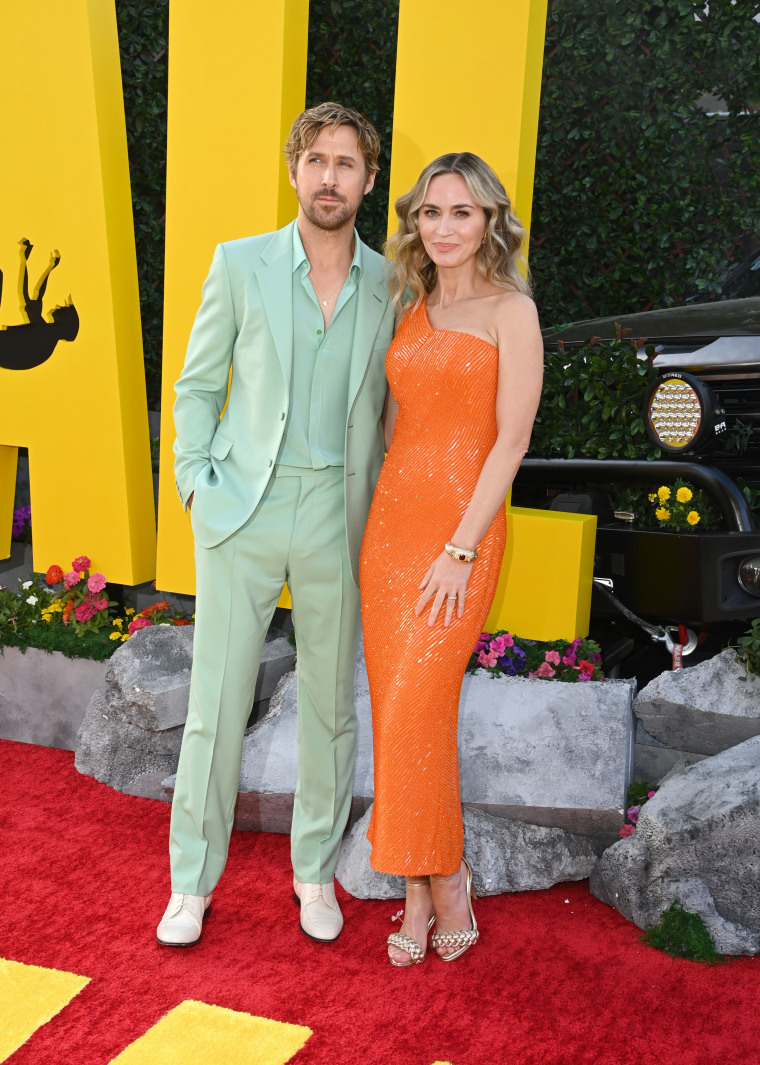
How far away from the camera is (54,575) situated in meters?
4.47

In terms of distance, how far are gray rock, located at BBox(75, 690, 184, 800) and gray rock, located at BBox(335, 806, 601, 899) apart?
934 millimetres

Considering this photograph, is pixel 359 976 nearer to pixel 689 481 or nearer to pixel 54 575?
pixel 689 481

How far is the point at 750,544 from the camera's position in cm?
347

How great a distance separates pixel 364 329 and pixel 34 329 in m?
2.31

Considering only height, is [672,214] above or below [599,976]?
above

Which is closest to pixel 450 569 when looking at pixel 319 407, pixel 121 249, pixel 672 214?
pixel 319 407

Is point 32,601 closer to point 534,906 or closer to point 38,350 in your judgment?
point 38,350

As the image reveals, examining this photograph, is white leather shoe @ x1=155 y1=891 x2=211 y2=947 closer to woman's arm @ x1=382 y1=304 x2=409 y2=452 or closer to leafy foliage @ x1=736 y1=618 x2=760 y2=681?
woman's arm @ x1=382 y1=304 x2=409 y2=452

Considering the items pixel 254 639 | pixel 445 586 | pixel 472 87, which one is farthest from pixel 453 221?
pixel 472 87

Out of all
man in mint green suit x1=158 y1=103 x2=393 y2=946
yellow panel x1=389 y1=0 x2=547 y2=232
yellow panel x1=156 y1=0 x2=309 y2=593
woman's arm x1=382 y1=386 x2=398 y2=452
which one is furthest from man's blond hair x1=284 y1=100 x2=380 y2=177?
yellow panel x1=156 y1=0 x2=309 y2=593

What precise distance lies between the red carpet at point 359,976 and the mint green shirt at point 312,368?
1304 millimetres

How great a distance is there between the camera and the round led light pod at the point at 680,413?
352 centimetres

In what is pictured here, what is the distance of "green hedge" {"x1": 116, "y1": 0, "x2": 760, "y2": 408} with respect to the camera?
6.92m

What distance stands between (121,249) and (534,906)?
10.1ft
